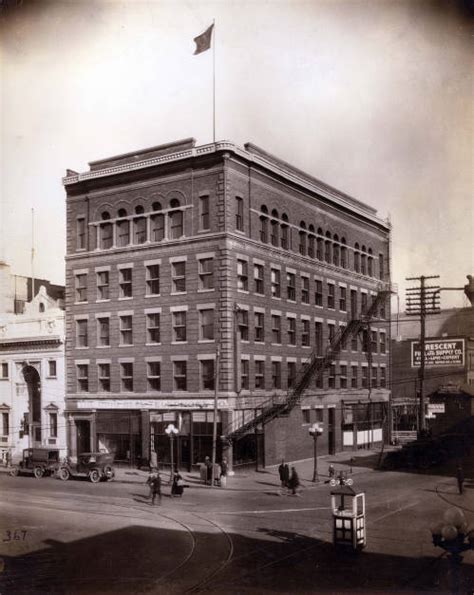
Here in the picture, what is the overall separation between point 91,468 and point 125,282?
11.0 m

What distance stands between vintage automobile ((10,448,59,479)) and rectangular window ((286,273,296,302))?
53.5ft

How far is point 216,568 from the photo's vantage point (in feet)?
56.0

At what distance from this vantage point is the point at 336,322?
43.6 m

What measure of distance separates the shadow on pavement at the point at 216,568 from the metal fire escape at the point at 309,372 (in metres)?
15.7

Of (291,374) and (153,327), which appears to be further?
(291,374)

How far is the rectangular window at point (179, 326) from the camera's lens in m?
37.3

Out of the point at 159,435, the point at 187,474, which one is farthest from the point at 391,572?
the point at 159,435

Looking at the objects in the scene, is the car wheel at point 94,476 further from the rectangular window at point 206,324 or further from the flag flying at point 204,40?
the flag flying at point 204,40

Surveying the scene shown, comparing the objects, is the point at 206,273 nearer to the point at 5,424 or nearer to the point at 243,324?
Answer: the point at 243,324

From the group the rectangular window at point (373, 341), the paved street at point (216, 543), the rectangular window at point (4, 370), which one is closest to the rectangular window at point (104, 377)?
the rectangular window at point (4, 370)

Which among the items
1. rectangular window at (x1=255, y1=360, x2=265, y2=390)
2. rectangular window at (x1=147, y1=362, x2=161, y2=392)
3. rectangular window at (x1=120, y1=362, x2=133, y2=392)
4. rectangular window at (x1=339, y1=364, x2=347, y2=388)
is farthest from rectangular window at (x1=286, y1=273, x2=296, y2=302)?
rectangular window at (x1=120, y1=362, x2=133, y2=392)

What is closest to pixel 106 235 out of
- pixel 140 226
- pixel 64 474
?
pixel 140 226

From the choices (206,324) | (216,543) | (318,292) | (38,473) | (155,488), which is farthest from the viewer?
(318,292)

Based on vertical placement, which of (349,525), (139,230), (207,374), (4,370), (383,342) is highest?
(139,230)
